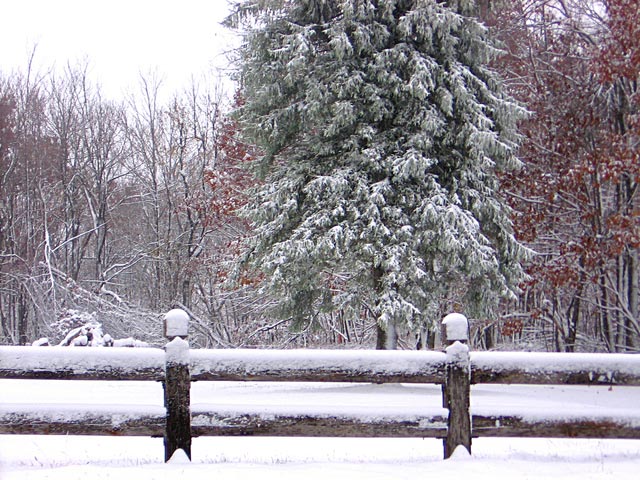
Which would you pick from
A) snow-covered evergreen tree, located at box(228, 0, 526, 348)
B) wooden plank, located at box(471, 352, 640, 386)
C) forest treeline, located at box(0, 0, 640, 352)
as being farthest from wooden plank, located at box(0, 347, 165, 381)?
forest treeline, located at box(0, 0, 640, 352)

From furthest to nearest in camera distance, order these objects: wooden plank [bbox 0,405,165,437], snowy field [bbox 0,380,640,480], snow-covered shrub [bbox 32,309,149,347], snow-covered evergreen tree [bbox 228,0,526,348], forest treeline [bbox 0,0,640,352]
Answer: snow-covered shrub [bbox 32,309,149,347]
forest treeline [bbox 0,0,640,352]
snow-covered evergreen tree [bbox 228,0,526,348]
wooden plank [bbox 0,405,165,437]
snowy field [bbox 0,380,640,480]

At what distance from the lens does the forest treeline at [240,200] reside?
60.0 ft

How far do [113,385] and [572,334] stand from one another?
14129 millimetres

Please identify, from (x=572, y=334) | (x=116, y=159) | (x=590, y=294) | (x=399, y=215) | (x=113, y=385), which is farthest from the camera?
(x=116, y=159)

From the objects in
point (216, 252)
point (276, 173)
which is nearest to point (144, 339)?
point (216, 252)

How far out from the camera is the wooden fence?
6.03m

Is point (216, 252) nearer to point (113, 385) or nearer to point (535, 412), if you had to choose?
point (113, 385)

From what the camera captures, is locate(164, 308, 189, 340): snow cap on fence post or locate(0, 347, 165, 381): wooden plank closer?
locate(0, 347, 165, 381): wooden plank

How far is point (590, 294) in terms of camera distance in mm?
23656

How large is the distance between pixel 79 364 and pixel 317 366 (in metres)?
2.15

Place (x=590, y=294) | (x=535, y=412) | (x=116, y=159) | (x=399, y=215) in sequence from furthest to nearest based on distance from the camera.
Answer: (x=116, y=159) < (x=590, y=294) < (x=399, y=215) < (x=535, y=412)

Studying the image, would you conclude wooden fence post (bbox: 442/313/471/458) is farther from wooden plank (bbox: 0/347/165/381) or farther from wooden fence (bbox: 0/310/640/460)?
wooden plank (bbox: 0/347/165/381)

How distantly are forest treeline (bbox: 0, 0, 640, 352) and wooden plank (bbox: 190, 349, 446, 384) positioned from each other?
37.3ft

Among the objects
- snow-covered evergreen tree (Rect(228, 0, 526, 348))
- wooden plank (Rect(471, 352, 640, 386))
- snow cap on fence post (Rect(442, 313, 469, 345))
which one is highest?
snow-covered evergreen tree (Rect(228, 0, 526, 348))
